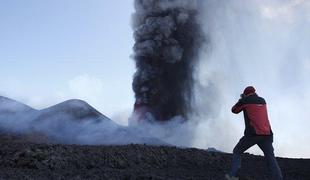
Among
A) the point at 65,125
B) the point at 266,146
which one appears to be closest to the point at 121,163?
the point at 266,146

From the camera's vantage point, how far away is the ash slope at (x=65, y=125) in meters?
29.3

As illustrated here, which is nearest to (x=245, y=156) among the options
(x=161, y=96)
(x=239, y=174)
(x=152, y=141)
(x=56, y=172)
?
(x=239, y=174)

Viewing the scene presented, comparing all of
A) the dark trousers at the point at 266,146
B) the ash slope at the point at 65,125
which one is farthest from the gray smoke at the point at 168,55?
the dark trousers at the point at 266,146

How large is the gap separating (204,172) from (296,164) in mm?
4196

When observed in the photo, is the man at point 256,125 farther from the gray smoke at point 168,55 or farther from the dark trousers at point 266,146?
the gray smoke at point 168,55

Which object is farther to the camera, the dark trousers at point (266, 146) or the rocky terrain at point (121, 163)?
the rocky terrain at point (121, 163)

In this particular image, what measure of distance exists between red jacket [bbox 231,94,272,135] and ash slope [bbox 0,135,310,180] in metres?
1.61

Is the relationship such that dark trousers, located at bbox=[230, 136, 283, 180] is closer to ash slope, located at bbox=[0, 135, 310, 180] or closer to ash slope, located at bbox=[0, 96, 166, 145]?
ash slope, located at bbox=[0, 135, 310, 180]

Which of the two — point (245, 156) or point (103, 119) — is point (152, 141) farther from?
point (245, 156)

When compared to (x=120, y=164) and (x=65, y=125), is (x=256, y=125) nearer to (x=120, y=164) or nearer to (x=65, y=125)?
(x=120, y=164)

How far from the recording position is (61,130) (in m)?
32.1

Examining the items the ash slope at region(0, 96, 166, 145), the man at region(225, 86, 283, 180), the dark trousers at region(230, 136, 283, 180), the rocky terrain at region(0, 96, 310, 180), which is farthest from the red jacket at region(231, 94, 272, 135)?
the ash slope at region(0, 96, 166, 145)

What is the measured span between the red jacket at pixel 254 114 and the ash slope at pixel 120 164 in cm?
161

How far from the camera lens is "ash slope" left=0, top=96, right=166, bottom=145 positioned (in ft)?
96.3
